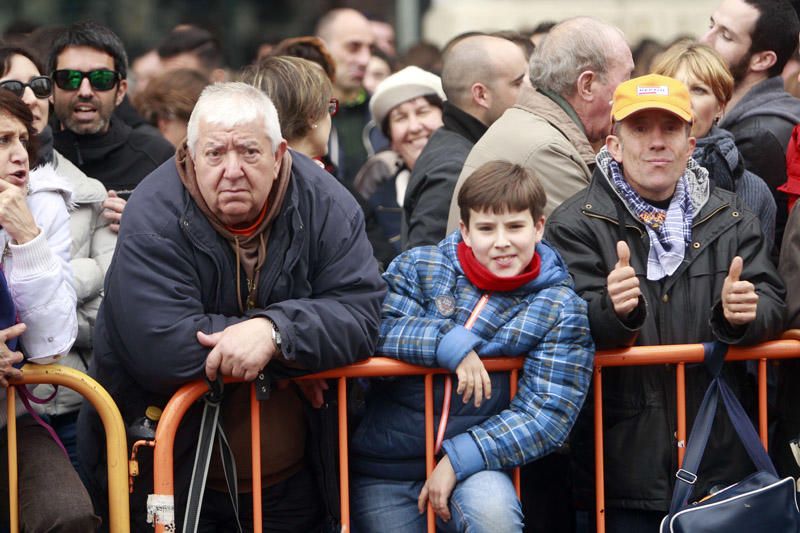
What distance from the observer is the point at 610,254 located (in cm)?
507

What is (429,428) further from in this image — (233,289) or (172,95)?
(172,95)

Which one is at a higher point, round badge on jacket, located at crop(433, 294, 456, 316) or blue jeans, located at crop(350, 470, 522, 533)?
round badge on jacket, located at crop(433, 294, 456, 316)

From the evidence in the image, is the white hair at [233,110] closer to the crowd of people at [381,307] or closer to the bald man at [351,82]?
the crowd of people at [381,307]

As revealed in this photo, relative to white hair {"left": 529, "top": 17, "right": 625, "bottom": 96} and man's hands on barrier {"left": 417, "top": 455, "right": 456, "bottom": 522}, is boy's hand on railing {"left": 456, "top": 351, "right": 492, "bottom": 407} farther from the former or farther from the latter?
white hair {"left": 529, "top": 17, "right": 625, "bottom": 96}

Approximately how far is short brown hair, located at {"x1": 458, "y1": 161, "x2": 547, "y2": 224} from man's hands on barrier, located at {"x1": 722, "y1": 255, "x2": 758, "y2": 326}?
704mm

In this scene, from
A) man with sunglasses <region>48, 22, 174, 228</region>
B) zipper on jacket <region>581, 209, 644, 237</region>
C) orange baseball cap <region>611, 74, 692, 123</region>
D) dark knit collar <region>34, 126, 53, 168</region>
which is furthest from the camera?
man with sunglasses <region>48, 22, 174, 228</region>

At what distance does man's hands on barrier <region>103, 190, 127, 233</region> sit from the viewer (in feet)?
18.3

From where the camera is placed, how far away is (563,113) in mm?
5934

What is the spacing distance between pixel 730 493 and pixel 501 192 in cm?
132

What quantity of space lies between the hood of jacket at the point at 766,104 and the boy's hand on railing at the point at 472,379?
235 centimetres

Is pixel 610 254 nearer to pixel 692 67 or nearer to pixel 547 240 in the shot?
pixel 547 240

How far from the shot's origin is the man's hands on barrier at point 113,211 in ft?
18.3

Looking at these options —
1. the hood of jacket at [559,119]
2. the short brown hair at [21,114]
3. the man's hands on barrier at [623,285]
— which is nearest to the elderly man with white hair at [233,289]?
the short brown hair at [21,114]

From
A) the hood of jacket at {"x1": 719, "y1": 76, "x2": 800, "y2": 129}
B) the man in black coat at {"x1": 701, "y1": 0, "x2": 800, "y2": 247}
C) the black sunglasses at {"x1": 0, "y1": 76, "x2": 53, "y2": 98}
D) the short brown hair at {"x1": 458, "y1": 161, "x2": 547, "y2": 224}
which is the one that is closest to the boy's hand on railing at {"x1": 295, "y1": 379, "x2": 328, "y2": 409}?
the short brown hair at {"x1": 458, "y1": 161, "x2": 547, "y2": 224}
